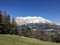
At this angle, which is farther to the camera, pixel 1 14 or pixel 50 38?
pixel 1 14

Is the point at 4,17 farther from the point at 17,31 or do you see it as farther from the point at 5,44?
the point at 5,44

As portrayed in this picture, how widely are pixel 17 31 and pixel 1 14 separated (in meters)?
12.6

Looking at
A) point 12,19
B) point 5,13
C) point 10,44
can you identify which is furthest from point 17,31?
point 10,44

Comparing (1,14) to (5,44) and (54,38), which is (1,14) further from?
(5,44)

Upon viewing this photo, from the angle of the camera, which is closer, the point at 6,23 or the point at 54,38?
the point at 54,38

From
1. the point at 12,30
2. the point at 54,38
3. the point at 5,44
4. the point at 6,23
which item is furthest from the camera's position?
the point at 6,23

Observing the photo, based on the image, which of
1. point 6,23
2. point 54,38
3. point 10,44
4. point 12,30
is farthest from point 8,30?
point 10,44

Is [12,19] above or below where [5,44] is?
above

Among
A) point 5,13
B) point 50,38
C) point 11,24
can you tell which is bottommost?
point 50,38

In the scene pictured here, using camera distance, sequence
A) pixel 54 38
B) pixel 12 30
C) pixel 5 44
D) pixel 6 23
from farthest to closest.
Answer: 1. pixel 6 23
2. pixel 12 30
3. pixel 54 38
4. pixel 5 44

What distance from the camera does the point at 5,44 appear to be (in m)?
25.6

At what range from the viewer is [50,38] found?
173 ft

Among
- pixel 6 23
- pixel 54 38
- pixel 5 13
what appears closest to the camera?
pixel 54 38

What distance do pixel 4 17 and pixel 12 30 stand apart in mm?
12291
